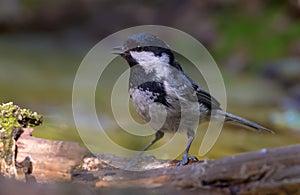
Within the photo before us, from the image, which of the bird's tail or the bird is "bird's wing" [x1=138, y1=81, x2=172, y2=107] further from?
the bird's tail

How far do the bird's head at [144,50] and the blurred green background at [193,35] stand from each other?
880 millimetres

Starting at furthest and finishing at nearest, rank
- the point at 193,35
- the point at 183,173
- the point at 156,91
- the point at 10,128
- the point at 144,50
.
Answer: the point at 193,35 → the point at 144,50 → the point at 156,91 → the point at 10,128 → the point at 183,173

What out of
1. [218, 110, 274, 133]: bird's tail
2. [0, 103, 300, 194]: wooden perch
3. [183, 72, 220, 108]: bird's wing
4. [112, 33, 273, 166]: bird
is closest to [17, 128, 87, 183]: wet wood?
[0, 103, 300, 194]: wooden perch

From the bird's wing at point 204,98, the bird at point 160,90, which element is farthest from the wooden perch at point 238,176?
the bird's wing at point 204,98

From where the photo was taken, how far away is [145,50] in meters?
3.70

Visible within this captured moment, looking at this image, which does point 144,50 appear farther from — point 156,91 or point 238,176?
point 238,176

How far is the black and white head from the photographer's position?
3689 millimetres

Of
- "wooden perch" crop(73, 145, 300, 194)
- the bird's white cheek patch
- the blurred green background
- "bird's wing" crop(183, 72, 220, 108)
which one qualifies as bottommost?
"wooden perch" crop(73, 145, 300, 194)

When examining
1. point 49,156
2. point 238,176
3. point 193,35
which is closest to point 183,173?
point 238,176

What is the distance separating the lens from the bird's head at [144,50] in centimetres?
369

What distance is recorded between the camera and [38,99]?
7453 millimetres

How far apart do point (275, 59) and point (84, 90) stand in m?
3.86

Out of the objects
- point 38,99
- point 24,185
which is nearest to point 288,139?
point 38,99

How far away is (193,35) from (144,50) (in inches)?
318
